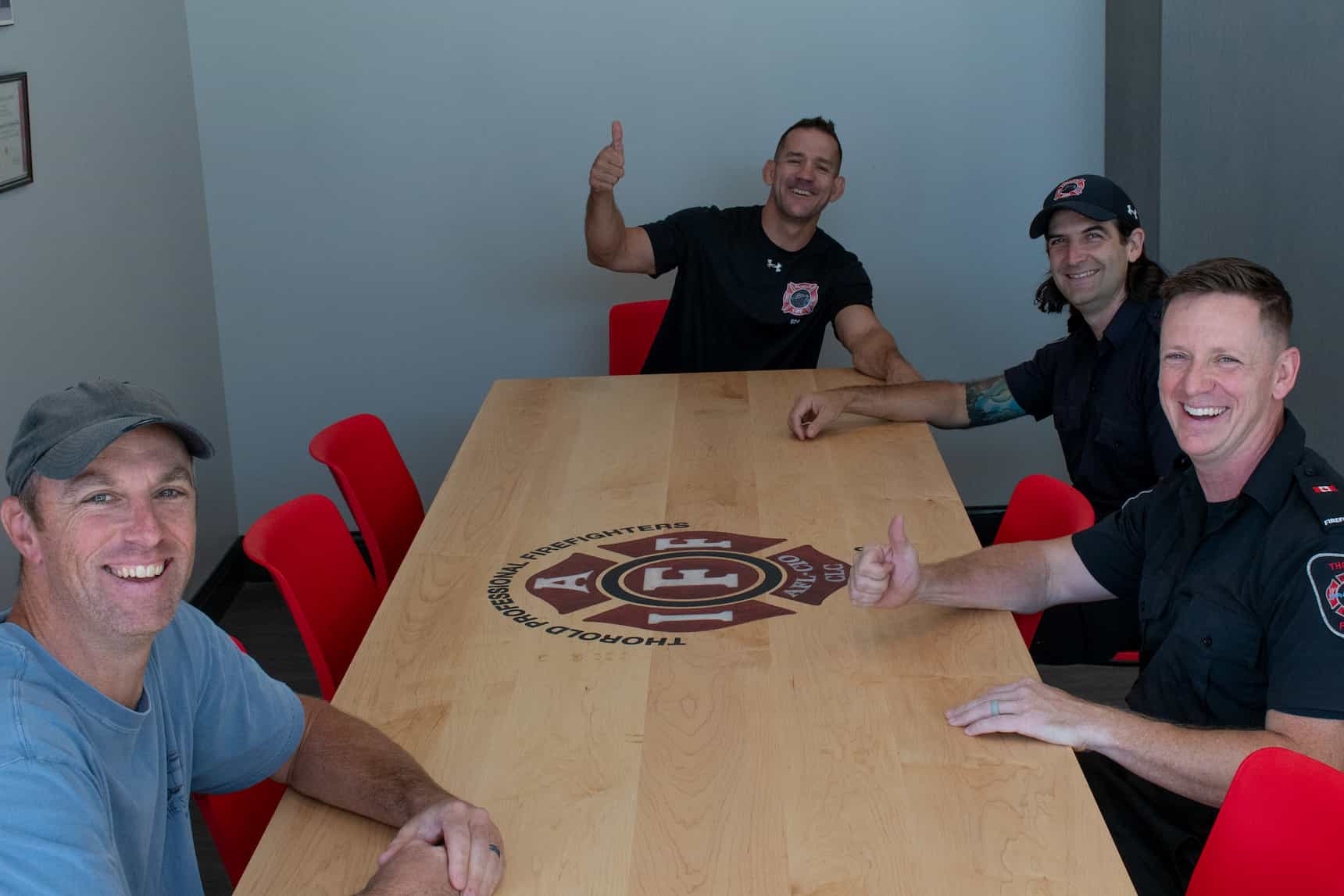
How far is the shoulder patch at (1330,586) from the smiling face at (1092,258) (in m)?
1.32

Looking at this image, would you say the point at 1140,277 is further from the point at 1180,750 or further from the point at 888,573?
the point at 1180,750

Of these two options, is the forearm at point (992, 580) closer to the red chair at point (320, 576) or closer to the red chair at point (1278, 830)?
the red chair at point (1278, 830)

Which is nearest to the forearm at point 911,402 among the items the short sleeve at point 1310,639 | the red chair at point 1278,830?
the short sleeve at point 1310,639

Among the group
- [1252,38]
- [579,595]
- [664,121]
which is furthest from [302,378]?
[1252,38]

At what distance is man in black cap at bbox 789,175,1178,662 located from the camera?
9.78 feet

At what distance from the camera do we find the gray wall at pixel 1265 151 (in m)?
3.64

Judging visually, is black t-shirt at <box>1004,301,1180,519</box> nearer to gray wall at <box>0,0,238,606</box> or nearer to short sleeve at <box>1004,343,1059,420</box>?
short sleeve at <box>1004,343,1059,420</box>

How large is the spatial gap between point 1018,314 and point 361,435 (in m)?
2.63

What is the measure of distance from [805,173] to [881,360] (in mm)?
642

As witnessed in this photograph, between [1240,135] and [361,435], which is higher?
[1240,135]

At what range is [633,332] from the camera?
14.3ft

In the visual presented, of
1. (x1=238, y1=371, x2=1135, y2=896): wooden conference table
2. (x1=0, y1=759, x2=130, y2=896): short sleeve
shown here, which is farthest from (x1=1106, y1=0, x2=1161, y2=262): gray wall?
(x1=0, y1=759, x2=130, y2=896): short sleeve

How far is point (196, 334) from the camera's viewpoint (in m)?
4.71

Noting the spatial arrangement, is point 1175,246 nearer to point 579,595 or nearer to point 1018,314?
point 1018,314
